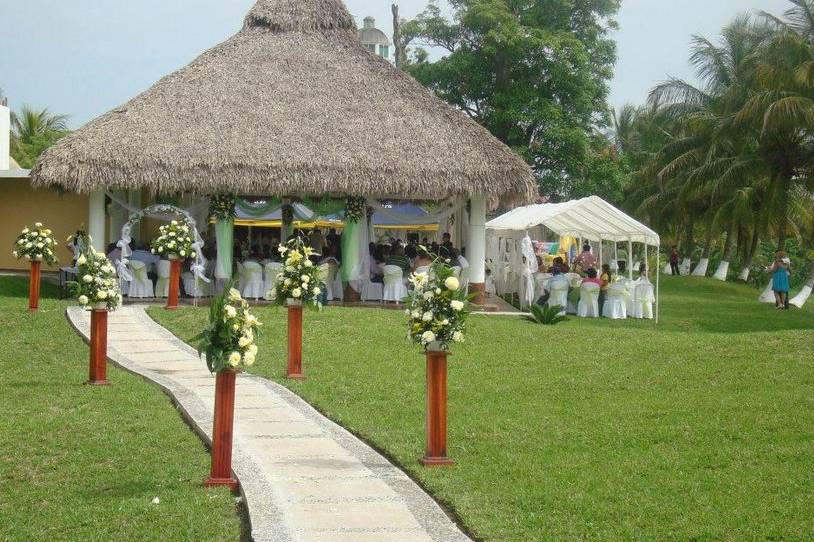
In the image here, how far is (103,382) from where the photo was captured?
496 inches

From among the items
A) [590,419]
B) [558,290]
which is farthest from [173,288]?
[590,419]

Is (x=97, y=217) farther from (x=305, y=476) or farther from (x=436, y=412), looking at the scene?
(x=305, y=476)

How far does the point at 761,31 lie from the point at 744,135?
7.41 m

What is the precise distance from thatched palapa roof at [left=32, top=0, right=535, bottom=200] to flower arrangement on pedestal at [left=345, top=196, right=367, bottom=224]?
0.53 metres

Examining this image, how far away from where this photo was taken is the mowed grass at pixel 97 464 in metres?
7.12

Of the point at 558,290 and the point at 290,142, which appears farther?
the point at 558,290

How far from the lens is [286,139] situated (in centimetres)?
2195

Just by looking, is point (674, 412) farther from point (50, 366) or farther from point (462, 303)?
point (50, 366)

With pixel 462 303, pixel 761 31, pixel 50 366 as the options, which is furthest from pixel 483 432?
pixel 761 31

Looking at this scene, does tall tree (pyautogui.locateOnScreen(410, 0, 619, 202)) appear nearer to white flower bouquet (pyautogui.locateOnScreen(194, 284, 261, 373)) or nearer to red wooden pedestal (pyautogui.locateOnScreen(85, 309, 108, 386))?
red wooden pedestal (pyautogui.locateOnScreen(85, 309, 108, 386))

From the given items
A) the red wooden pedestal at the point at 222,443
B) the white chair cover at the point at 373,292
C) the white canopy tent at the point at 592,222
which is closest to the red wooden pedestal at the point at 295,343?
the red wooden pedestal at the point at 222,443

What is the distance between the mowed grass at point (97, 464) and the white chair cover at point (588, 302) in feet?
35.7

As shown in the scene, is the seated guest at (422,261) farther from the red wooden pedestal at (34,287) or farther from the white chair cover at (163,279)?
the red wooden pedestal at (34,287)

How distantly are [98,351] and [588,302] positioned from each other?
12.1 meters
